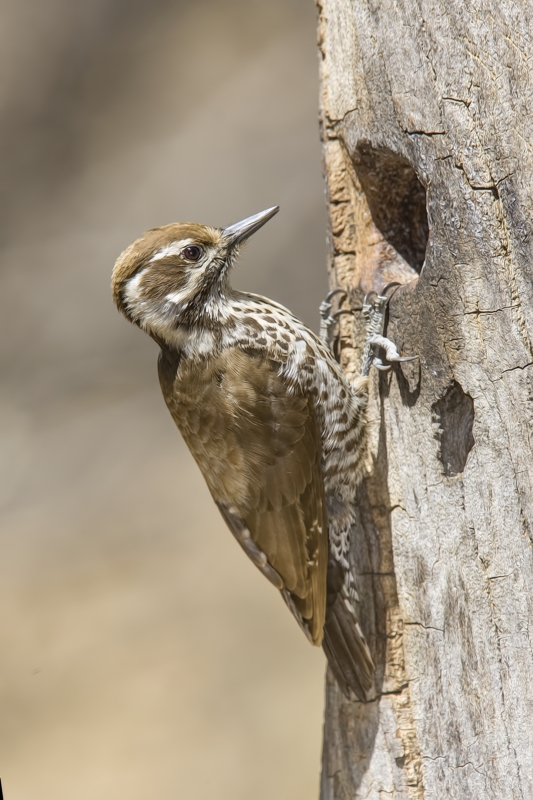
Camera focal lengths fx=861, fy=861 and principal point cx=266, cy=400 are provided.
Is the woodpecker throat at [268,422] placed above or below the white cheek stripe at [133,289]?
below

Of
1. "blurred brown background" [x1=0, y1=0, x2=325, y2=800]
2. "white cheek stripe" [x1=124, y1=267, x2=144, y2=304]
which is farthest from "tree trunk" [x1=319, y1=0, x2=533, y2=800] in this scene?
"blurred brown background" [x1=0, y1=0, x2=325, y2=800]

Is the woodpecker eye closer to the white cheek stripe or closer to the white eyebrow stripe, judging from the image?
the white eyebrow stripe

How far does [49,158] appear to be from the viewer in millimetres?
6449

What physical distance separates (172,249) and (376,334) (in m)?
0.82

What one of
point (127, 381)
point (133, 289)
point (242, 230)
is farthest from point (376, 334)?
point (127, 381)

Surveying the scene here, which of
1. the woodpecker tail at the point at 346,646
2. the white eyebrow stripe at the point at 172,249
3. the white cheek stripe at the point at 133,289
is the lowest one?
the woodpecker tail at the point at 346,646

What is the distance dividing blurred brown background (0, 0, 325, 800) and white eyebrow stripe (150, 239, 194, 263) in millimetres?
2824

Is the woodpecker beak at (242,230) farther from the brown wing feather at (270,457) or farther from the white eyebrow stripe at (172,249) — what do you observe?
the brown wing feather at (270,457)

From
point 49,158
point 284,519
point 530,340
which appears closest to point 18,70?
point 49,158

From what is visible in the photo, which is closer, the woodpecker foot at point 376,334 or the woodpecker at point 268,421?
the woodpecker foot at point 376,334

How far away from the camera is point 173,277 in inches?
126

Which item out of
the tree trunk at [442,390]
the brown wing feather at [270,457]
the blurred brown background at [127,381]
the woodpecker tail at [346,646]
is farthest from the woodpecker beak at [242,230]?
the blurred brown background at [127,381]

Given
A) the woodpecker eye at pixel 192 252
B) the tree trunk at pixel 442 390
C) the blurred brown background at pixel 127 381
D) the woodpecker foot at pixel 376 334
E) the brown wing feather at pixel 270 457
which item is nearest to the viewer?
the tree trunk at pixel 442 390

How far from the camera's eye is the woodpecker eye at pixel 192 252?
3211mm
